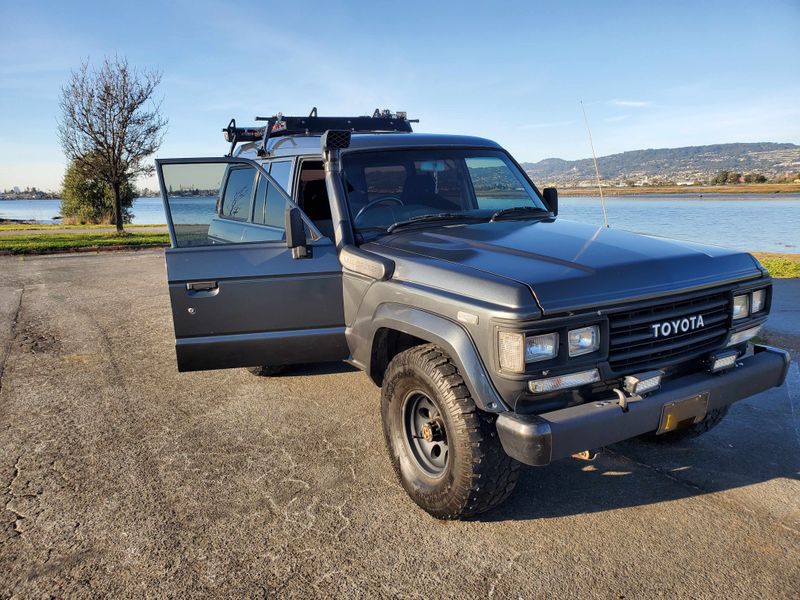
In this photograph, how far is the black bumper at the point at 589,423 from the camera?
2.57 metres

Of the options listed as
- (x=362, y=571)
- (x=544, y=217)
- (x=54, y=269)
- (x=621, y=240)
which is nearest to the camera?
(x=362, y=571)

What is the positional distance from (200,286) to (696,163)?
77.1m

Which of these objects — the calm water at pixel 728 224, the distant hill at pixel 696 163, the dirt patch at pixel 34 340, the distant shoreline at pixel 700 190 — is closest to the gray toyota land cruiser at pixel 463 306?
the dirt patch at pixel 34 340

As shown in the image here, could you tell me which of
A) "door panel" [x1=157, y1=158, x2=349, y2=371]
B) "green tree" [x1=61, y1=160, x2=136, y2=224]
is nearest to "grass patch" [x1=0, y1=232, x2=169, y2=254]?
"green tree" [x1=61, y1=160, x2=136, y2=224]

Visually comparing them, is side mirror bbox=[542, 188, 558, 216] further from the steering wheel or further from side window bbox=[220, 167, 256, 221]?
side window bbox=[220, 167, 256, 221]

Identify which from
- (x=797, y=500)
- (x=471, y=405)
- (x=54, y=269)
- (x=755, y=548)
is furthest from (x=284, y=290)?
(x=54, y=269)

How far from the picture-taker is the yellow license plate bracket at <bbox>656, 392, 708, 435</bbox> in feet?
9.38

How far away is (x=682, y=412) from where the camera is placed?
292 cm

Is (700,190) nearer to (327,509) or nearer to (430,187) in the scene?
(430,187)

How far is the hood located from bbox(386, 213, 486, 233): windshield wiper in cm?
8

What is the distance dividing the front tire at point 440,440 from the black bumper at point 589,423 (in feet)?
0.63

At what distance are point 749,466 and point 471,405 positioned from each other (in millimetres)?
2041

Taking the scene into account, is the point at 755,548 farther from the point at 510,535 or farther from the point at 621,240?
the point at 621,240

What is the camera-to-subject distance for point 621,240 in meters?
3.51
